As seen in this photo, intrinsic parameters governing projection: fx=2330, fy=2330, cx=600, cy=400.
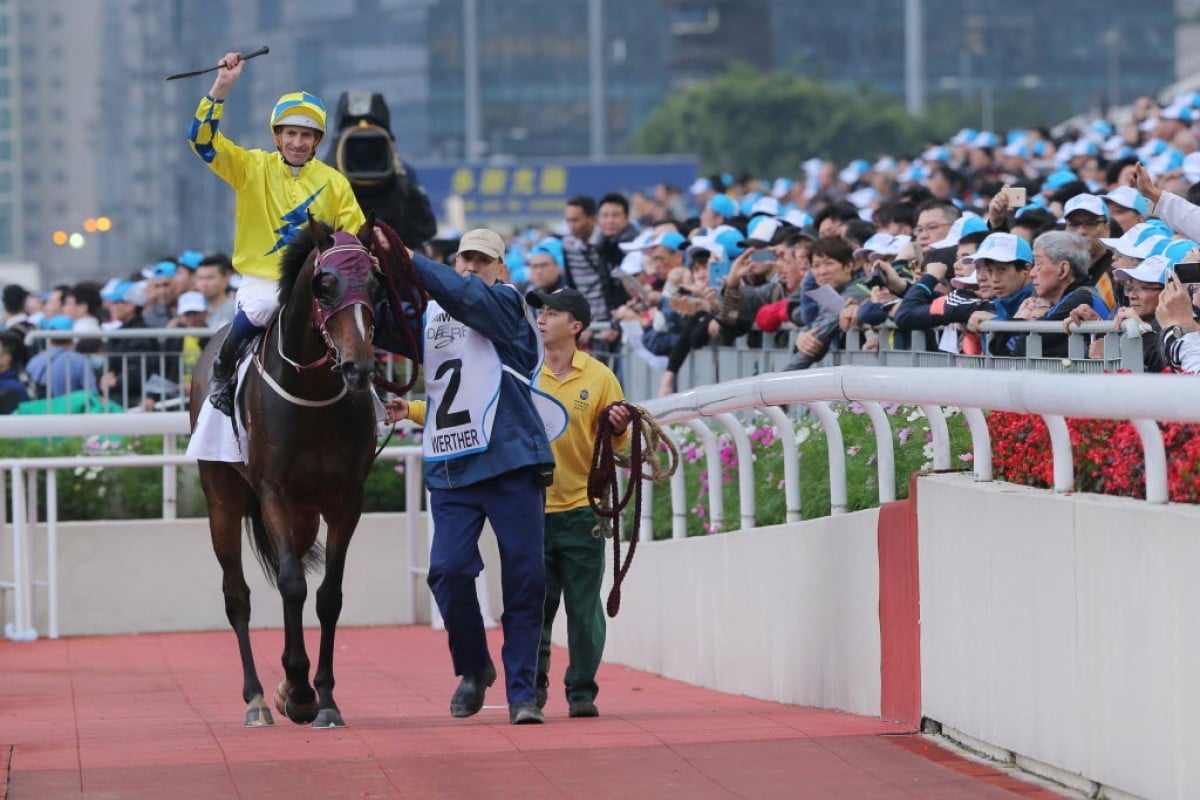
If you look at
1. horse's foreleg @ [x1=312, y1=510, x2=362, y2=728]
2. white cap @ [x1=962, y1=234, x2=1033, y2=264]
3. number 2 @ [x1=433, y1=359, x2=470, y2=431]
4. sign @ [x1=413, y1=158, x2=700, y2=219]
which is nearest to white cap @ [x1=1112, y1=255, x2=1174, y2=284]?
white cap @ [x1=962, y1=234, x2=1033, y2=264]

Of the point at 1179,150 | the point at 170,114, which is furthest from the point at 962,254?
the point at 170,114

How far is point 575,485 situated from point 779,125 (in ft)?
277

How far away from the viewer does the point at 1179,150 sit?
17172mm

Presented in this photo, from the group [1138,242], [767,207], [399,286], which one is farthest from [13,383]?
[1138,242]

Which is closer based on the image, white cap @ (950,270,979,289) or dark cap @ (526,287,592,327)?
dark cap @ (526,287,592,327)

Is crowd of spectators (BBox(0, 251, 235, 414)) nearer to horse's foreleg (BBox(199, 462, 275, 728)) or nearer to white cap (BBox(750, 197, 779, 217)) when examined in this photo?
white cap (BBox(750, 197, 779, 217))

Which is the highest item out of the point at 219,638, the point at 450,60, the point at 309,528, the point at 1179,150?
the point at 450,60

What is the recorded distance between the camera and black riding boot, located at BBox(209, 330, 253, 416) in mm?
9375

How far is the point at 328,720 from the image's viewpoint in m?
8.68

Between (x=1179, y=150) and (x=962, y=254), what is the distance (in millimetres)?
6689

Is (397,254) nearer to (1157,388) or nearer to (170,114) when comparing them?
(1157,388)

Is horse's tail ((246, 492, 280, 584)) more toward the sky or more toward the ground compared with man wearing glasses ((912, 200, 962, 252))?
more toward the ground

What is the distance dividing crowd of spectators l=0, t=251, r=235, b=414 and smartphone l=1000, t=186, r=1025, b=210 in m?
5.39

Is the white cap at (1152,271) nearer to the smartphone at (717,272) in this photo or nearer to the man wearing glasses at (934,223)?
the man wearing glasses at (934,223)
